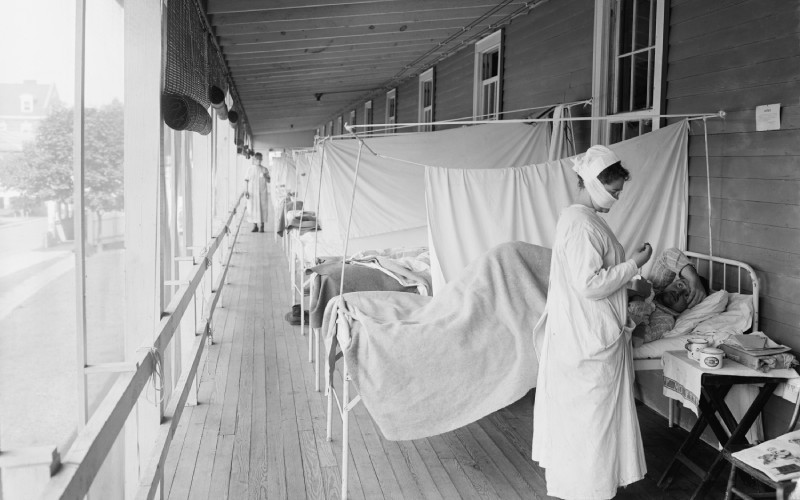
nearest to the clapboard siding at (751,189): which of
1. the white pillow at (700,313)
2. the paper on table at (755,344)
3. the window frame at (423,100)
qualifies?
the white pillow at (700,313)

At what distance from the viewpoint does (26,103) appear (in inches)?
74.3

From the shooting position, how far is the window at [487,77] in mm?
7324

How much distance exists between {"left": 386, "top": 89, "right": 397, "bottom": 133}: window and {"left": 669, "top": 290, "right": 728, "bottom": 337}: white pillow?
333 inches

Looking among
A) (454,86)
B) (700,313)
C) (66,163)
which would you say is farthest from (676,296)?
(454,86)

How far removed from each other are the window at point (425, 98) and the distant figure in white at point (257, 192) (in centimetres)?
518

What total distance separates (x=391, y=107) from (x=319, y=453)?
932 centimetres

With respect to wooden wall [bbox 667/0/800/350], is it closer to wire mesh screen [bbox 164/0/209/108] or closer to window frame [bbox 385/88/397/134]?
wire mesh screen [bbox 164/0/209/108]

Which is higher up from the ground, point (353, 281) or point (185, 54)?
point (185, 54)

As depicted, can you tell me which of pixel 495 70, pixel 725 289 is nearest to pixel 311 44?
pixel 495 70

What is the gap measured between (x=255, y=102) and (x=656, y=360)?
991cm

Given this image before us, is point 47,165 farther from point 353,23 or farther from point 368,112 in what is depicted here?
point 368,112

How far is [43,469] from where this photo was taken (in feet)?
5.18

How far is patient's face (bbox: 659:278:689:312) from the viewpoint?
397 centimetres

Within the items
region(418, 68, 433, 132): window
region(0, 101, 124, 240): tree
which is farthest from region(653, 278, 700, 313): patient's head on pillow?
region(418, 68, 433, 132): window
